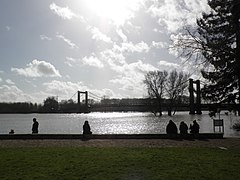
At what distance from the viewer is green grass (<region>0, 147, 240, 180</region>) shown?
927 cm

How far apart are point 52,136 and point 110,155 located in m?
8.96

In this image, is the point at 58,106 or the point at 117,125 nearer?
the point at 117,125

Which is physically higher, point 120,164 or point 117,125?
point 120,164

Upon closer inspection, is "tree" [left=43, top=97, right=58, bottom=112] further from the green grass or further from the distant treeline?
the green grass

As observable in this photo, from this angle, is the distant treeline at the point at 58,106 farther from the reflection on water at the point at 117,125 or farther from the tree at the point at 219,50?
the tree at the point at 219,50

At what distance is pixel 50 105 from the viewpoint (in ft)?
419

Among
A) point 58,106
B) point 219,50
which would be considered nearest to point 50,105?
point 58,106

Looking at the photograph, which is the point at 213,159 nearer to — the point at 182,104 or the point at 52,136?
the point at 52,136

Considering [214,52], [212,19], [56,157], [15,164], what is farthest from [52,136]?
[212,19]

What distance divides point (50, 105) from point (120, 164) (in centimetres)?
11959

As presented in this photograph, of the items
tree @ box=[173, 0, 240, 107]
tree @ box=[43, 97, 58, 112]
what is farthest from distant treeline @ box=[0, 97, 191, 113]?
tree @ box=[173, 0, 240, 107]

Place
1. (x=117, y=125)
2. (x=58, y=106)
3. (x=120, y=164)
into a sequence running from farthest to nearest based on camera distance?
(x=58, y=106) < (x=117, y=125) < (x=120, y=164)

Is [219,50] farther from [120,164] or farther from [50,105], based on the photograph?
[50,105]

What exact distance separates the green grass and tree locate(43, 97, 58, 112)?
115 meters
